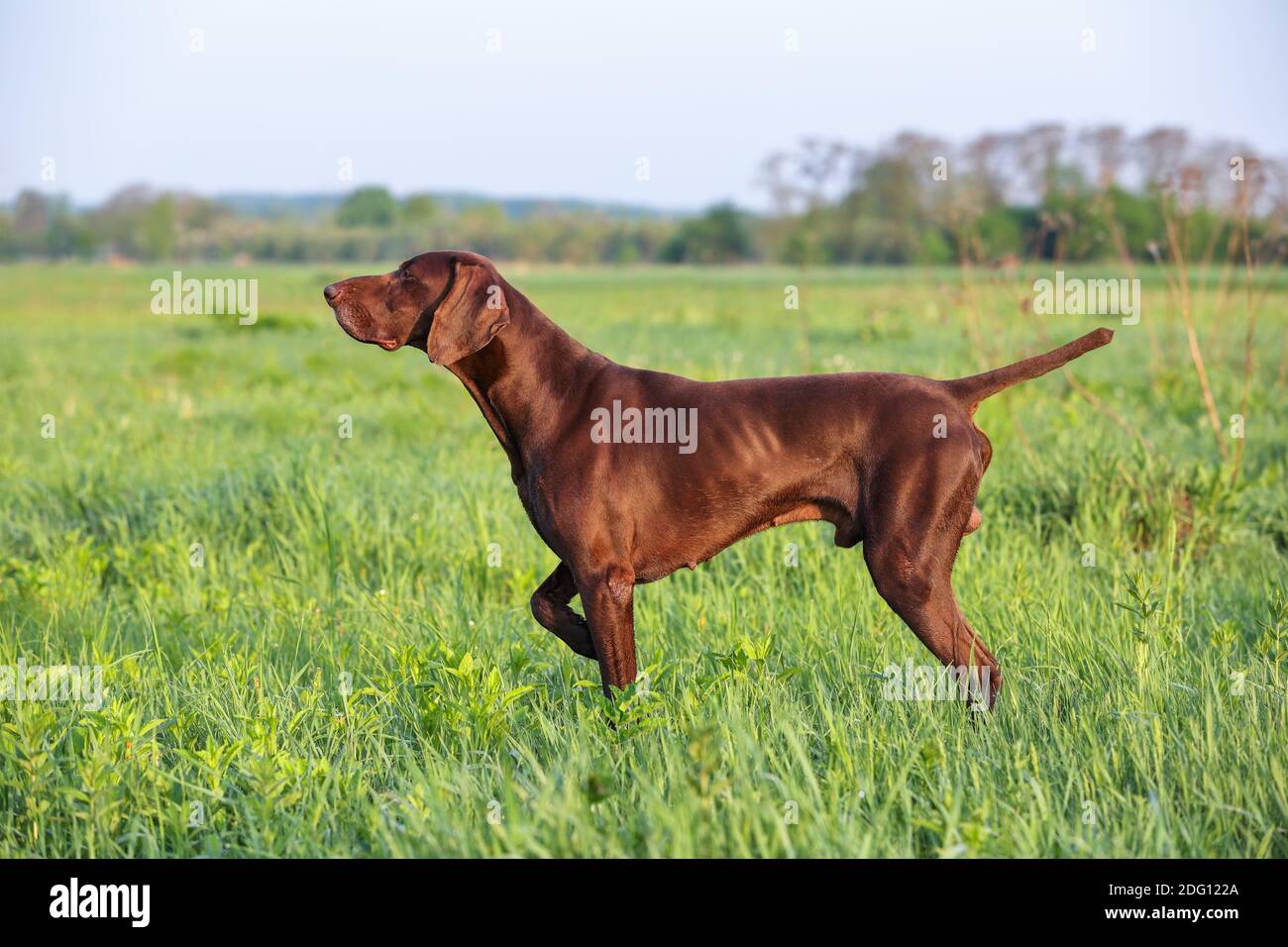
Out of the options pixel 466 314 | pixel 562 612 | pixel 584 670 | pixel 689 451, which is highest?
pixel 466 314

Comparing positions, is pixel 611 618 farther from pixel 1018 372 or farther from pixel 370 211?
pixel 370 211

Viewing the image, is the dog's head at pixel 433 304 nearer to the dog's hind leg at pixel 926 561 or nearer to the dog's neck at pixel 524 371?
the dog's neck at pixel 524 371

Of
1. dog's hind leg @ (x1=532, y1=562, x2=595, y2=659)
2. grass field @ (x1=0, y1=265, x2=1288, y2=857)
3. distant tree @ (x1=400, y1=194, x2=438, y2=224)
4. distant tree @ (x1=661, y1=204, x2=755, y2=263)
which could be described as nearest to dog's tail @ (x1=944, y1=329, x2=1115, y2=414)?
grass field @ (x1=0, y1=265, x2=1288, y2=857)

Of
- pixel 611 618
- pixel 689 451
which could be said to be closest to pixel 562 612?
pixel 611 618

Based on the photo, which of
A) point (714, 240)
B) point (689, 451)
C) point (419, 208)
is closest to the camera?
point (689, 451)

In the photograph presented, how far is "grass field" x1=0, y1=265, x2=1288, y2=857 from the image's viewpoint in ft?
10.1

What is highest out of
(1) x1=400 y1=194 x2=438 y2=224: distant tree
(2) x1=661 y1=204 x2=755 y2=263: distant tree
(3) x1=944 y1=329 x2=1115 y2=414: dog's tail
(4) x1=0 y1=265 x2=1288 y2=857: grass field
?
(1) x1=400 y1=194 x2=438 y2=224: distant tree

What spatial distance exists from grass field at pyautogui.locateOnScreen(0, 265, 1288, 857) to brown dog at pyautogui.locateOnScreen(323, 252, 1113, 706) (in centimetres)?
42

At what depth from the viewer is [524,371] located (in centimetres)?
379

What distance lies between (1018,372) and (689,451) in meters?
1.09

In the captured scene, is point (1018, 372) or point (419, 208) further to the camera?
point (419, 208)

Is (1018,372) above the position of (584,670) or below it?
above

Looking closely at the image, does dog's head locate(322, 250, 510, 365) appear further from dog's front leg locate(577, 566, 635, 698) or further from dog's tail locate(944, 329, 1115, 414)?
dog's tail locate(944, 329, 1115, 414)

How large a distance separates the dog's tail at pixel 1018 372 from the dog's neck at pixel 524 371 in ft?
3.95
